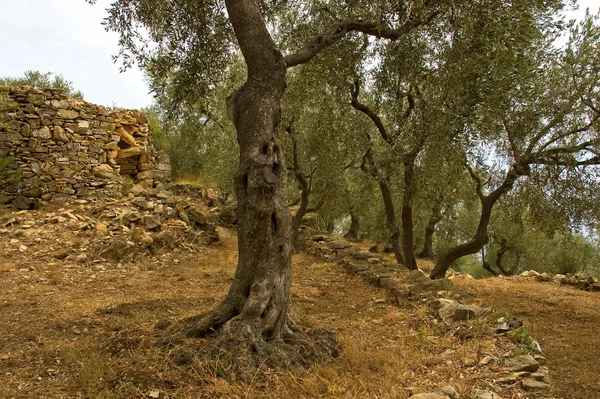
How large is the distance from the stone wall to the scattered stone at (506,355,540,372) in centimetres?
1357

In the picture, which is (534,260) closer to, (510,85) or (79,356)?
(510,85)

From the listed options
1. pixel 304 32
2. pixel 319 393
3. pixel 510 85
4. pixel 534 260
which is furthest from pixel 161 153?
pixel 534 260

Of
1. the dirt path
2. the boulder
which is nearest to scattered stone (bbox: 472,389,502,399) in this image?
the dirt path

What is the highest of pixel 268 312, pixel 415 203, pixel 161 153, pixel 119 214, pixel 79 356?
pixel 161 153

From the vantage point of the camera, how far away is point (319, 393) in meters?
4.41

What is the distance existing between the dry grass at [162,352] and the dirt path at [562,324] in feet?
3.76

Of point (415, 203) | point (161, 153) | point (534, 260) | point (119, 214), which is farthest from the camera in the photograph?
point (534, 260)

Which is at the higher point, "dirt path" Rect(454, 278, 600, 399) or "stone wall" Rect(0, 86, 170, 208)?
"stone wall" Rect(0, 86, 170, 208)

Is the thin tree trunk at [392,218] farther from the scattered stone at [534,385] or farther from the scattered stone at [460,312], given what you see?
the scattered stone at [534,385]

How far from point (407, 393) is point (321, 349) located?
133cm

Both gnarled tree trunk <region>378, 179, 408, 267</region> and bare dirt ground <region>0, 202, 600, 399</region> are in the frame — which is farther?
gnarled tree trunk <region>378, 179, 408, 267</region>

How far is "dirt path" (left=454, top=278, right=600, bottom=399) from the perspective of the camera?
19.2 feet

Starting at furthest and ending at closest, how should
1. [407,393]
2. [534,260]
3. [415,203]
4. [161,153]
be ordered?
[534,260] → [161,153] → [415,203] → [407,393]

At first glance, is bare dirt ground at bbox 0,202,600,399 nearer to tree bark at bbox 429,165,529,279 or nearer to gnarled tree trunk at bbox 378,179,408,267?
tree bark at bbox 429,165,529,279
